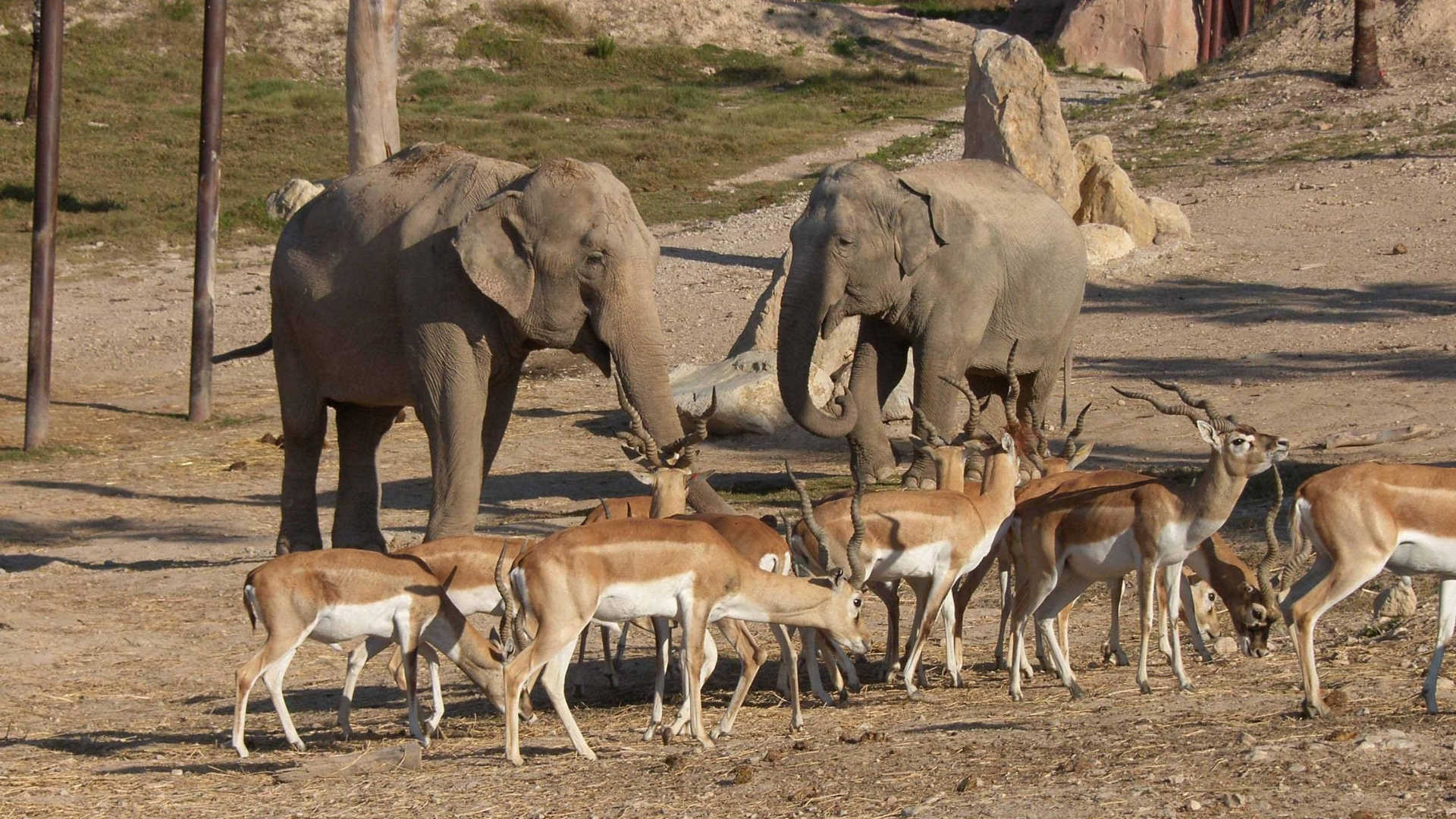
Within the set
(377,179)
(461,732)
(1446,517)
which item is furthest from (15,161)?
(1446,517)

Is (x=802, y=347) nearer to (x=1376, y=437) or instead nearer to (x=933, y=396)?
(x=933, y=396)

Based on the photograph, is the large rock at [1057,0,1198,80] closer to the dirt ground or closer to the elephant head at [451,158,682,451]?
the dirt ground

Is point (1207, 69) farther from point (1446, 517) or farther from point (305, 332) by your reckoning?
point (1446, 517)

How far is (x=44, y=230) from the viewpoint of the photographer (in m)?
18.6

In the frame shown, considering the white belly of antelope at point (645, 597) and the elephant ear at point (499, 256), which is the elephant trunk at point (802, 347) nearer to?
the elephant ear at point (499, 256)

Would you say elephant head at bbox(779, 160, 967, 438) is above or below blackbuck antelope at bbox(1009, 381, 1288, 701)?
above

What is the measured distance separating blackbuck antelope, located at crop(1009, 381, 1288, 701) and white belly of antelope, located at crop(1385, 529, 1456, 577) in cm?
66

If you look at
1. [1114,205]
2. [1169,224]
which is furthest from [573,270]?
[1169,224]

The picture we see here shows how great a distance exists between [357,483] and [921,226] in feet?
14.2

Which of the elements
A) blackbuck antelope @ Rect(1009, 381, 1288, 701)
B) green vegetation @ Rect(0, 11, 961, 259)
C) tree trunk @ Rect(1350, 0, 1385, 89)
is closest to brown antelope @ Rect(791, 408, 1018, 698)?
blackbuck antelope @ Rect(1009, 381, 1288, 701)

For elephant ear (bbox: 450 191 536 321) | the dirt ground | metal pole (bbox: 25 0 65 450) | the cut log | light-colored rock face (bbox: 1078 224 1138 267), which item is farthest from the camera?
light-colored rock face (bbox: 1078 224 1138 267)

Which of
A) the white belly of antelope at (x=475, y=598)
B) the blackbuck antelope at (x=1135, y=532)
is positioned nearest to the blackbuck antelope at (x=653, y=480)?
the white belly of antelope at (x=475, y=598)

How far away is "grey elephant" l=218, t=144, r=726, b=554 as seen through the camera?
452 inches

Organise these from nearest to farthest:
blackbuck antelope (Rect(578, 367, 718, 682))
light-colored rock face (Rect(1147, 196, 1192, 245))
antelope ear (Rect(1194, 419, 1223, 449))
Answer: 1. antelope ear (Rect(1194, 419, 1223, 449))
2. blackbuck antelope (Rect(578, 367, 718, 682))
3. light-colored rock face (Rect(1147, 196, 1192, 245))
